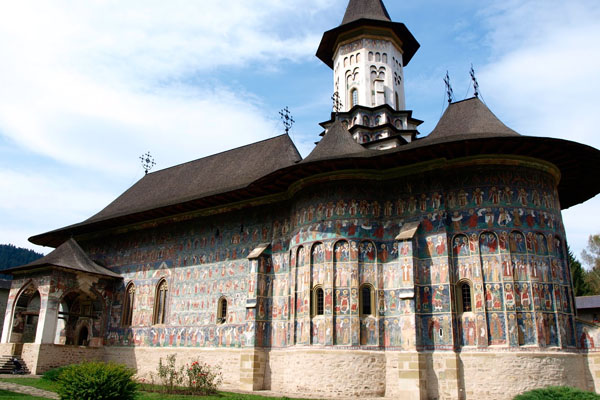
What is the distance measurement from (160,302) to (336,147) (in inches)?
367

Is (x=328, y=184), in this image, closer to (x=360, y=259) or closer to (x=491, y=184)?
(x=360, y=259)

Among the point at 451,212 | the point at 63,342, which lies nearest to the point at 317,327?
the point at 451,212

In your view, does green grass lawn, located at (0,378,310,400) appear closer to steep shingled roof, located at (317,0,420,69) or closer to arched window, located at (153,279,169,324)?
arched window, located at (153,279,169,324)

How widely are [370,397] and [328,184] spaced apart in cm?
592

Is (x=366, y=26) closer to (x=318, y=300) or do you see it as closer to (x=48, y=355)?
(x=318, y=300)

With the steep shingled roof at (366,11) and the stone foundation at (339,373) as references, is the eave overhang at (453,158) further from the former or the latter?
the steep shingled roof at (366,11)

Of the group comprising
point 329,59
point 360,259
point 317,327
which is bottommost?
point 317,327

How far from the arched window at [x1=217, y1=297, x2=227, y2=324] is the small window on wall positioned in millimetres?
7883

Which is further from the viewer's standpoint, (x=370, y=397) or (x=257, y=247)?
(x=257, y=247)

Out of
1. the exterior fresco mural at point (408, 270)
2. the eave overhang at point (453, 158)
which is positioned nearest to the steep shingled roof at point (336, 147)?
the eave overhang at point (453, 158)

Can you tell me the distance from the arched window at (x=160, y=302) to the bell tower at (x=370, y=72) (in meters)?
9.11

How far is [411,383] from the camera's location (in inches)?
489

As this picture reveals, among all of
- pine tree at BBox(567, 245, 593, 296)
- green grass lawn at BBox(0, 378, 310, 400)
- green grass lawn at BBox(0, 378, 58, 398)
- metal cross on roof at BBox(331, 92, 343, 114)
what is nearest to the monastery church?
metal cross on roof at BBox(331, 92, 343, 114)

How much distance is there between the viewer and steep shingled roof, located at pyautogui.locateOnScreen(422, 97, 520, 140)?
14273 mm
